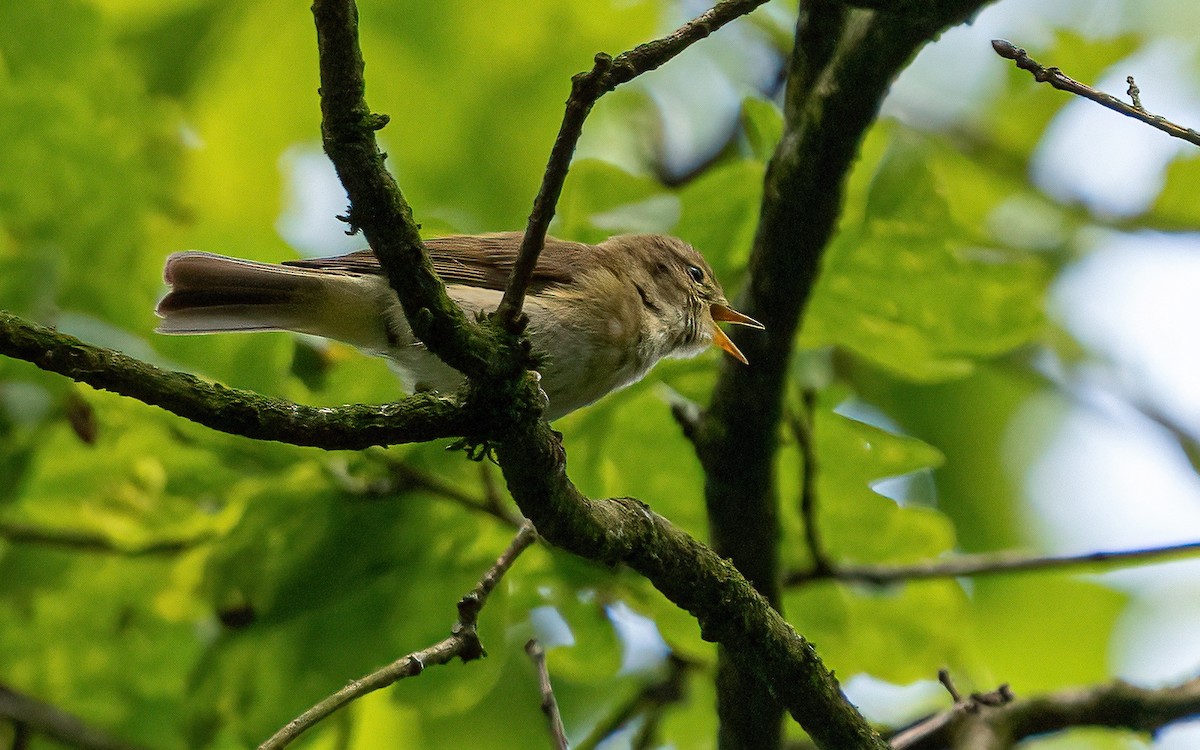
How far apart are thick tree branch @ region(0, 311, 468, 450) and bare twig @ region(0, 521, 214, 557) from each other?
2.25 metres

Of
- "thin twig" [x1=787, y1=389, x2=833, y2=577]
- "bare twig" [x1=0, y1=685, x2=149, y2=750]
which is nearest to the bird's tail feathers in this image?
"thin twig" [x1=787, y1=389, x2=833, y2=577]

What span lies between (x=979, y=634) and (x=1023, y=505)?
677 millimetres

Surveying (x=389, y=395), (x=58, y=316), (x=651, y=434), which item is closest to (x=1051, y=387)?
(x=651, y=434)

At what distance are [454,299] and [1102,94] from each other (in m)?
1.79

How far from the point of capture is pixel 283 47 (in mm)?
5680

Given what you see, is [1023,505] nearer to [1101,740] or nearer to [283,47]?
[1101,740]

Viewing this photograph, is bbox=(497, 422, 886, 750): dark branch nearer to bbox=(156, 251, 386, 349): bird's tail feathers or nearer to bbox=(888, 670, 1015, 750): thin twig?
bbox=(888, 670, 1015, 750): thin twig

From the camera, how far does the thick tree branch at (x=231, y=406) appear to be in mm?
1791

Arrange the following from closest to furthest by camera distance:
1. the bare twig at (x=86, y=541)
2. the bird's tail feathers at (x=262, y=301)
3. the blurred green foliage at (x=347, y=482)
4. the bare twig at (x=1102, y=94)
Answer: the bare twig at (x=1102, y=94)
the bird's tail feathers at (x=262, y=301)
the blurred green foliage at (x=347, y=482)
the bare twig at (x=86, y=541)

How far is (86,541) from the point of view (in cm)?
426

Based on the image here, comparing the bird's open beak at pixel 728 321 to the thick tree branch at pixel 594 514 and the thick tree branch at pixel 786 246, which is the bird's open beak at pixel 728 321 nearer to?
the thick tree branch at pixel 786 246

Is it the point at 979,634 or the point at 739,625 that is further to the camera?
the point at 979,634

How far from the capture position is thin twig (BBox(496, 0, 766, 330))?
2.01 metres

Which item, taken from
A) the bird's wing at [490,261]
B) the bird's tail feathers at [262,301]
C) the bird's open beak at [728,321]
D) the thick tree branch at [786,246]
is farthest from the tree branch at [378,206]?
the bird's wing at [490,261]
